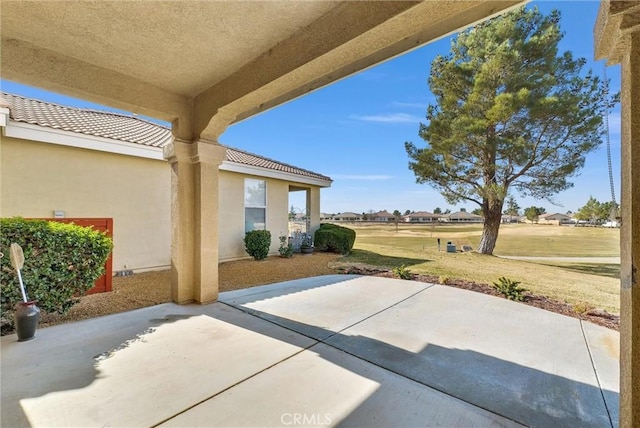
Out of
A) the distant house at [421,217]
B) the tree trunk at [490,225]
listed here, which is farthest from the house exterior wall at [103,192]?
the distant house at [421,217]

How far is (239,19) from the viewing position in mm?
2881

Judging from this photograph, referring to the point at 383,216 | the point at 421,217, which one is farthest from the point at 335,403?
the point at 421,217

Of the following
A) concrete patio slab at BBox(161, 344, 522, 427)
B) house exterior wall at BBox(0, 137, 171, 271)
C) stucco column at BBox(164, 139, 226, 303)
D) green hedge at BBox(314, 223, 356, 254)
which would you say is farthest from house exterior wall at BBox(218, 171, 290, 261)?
concrete patio slab at BBox(161, 344, 522, 427)

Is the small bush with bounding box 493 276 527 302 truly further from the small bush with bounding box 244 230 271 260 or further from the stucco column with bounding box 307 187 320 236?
the stucco column with bounding box 307 187 320 236

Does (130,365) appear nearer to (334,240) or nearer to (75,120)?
(75,120)

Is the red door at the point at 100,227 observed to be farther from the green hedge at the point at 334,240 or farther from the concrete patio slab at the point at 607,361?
the green hedge at the point at 334,240

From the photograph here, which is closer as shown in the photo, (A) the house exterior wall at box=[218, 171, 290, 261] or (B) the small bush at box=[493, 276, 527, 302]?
(B) the small bush at box=[493, 276, 527, 302]

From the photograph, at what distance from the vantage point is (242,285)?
21.2 feet

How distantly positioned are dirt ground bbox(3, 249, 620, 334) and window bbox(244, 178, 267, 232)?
135 centimetres

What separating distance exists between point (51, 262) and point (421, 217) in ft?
167

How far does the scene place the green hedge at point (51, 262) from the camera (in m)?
3.60

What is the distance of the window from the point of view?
9.89m

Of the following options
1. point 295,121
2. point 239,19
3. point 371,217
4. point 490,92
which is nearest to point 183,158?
point 239,19

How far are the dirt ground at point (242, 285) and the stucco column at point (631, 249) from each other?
3803 mm
